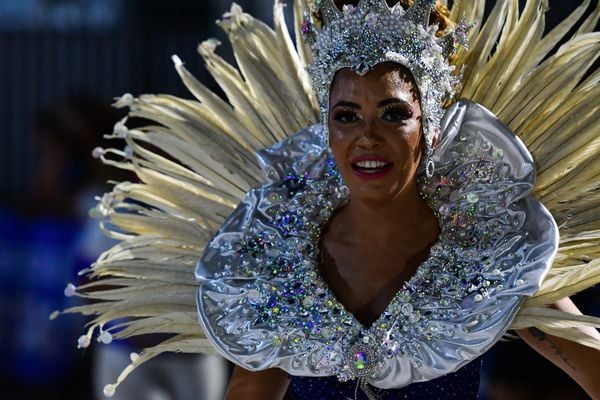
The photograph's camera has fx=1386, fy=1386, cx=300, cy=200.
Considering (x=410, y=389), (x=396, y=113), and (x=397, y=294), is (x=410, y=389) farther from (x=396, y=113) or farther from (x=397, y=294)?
(x=396, y=113)

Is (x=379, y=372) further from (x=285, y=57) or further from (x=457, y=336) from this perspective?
(x=285, y=57)

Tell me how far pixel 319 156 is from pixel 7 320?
340cm

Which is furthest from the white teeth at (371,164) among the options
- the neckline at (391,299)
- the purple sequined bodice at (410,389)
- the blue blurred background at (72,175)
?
the blue blurred background at (72,175)

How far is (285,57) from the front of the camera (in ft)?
11.9

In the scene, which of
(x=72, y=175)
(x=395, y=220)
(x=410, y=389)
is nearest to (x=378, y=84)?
(x=395, y=220)

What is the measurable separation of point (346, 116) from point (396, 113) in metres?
0.11

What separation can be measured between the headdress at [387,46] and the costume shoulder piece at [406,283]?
14 cm

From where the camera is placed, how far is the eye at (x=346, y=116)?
3074 millimetres

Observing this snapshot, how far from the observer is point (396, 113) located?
10.1 feet

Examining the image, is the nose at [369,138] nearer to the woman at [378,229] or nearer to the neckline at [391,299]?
the woman at [378,229]

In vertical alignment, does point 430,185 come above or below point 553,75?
below

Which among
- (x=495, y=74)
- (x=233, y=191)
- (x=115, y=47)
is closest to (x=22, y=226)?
(x=115, y=47)

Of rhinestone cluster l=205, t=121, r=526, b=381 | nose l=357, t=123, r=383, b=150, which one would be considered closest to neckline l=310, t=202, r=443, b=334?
rhinestone cluster l=205, t=121, r=526, b=381

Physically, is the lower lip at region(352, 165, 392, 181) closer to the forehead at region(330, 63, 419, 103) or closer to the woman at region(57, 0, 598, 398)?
the woman at region(57, 0, 598, 398)
